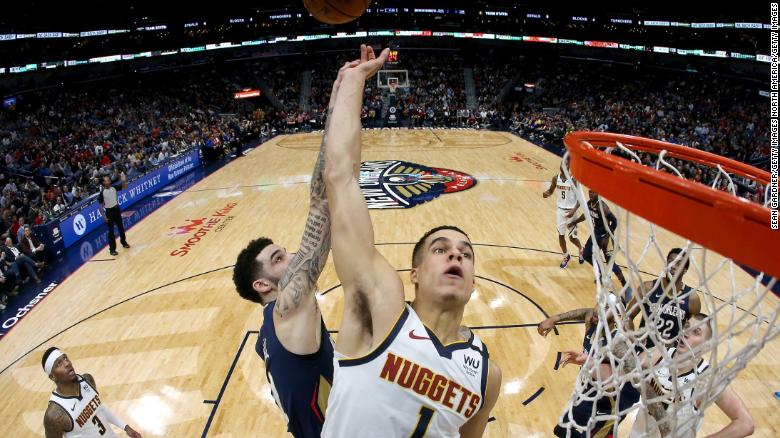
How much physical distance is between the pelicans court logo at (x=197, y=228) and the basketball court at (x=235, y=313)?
0.14 ft

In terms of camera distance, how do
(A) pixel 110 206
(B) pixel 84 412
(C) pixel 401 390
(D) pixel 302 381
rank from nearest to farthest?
1. (C) pixel 401 390
2. (D) pixel 302 381
3. (B) pixel 84 412
4. (A) pixel 110 206

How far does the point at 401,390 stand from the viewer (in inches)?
48.3

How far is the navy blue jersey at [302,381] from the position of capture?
6.31ft

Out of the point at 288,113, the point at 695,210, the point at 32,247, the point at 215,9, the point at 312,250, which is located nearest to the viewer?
the point at 695,210

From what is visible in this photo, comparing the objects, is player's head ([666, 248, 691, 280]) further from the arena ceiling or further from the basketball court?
the arena ceiling

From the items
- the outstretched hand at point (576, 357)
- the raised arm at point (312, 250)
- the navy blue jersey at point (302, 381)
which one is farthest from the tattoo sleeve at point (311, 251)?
the outstretched hand at point (576, 357)

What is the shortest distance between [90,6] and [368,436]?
31201 millimetres

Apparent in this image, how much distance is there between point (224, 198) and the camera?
13.2 m

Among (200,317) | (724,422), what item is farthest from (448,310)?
(200,317)

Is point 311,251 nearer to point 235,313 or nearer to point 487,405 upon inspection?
point 487,405

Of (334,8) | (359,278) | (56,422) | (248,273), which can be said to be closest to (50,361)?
(56,422)

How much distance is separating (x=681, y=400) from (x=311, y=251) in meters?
2.09

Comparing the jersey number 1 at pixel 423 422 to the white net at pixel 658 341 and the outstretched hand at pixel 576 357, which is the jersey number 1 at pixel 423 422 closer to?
the white net at pixel 658 341

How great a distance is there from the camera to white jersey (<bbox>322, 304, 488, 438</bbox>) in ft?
4.00
